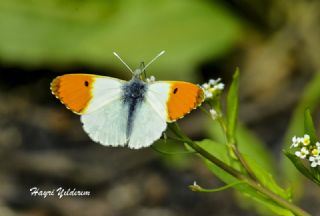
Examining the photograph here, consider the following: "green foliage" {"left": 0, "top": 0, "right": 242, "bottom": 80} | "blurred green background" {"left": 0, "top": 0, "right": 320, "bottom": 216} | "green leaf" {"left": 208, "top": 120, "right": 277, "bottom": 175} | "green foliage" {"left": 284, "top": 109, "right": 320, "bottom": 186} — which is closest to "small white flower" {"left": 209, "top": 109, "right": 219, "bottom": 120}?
"green foliage" {"left": 284, "top": 109, "right": 320, "bottom": 186}

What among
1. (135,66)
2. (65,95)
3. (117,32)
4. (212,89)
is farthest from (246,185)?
(117,32)

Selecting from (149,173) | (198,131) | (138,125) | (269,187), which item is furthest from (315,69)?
(138,125)

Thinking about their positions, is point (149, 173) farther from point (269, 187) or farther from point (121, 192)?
point (269, 187)

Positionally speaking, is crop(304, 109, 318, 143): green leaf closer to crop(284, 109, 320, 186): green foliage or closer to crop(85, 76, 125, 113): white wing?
crop(284, 109, 320, 186): green foliage

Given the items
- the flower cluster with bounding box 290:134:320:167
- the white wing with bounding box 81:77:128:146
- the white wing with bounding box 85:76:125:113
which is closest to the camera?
the flower cluster with bounding box 290:134:320:167

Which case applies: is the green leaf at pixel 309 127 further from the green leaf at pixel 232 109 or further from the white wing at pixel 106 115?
the white wing at pixel 106 115

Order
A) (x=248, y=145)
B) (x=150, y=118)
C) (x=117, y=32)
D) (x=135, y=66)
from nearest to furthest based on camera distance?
(x=150, y=118)
(x=248, y=145)
(x=135, y=66)
(x=117, y=32)

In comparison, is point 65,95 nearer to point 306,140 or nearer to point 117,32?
point 306,140
